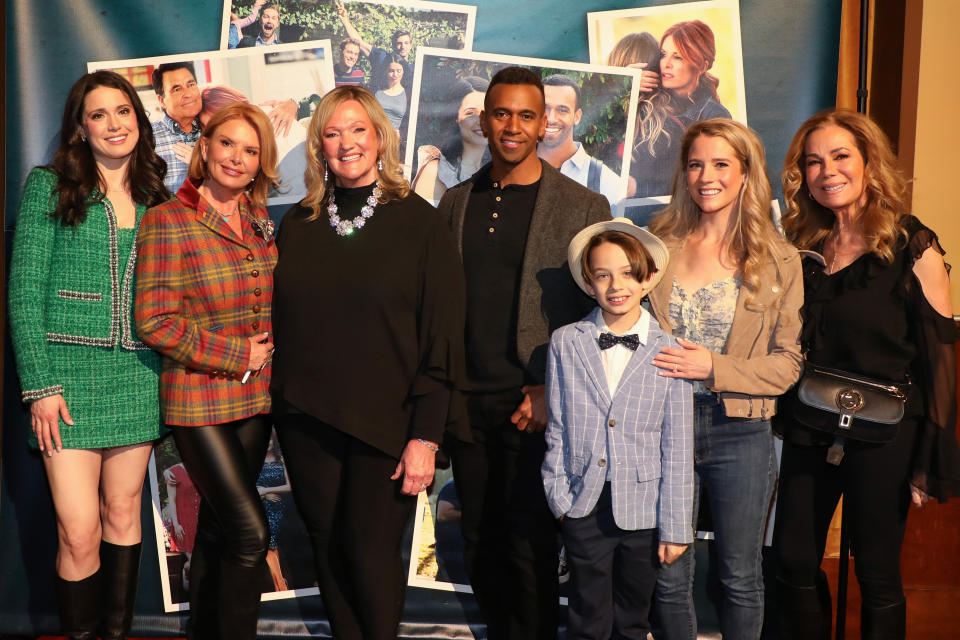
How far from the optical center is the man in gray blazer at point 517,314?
250cm

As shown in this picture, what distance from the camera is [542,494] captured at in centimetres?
255

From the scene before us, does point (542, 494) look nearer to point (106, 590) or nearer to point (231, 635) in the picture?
point (231, 635)

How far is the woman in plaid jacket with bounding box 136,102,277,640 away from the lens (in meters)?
2.38

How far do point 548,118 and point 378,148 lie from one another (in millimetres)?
1038

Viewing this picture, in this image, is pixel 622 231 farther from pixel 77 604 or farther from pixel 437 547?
pixel 77 604

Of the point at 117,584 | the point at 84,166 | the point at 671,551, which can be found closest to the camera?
the point at 671,551

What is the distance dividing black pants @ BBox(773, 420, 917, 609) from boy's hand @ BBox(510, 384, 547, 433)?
2.68ft

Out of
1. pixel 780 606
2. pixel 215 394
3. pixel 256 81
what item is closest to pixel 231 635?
pixel 215 394

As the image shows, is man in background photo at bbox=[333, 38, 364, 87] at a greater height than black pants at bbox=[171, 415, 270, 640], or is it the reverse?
man in background photo at bbox=[333, 38, 364, 87]

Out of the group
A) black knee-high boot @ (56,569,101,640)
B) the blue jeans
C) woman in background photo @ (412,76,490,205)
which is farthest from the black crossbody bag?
black knee-high boot @ (56,569,101,640)

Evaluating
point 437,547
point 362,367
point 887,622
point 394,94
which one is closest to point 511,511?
point 362,367

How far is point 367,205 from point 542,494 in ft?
3.54

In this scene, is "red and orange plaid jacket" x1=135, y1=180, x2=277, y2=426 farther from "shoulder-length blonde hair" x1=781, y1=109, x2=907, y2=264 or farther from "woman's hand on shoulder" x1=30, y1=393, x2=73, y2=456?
"shoulder-length blonde hair" x1=781, y1=109, x2=907, y2=264

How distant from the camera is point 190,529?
330 centimetres
